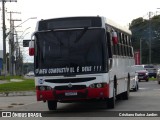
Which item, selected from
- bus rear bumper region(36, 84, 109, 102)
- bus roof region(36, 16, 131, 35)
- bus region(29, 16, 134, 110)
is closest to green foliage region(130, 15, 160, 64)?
bus roof region(36, 16, 131, 35)

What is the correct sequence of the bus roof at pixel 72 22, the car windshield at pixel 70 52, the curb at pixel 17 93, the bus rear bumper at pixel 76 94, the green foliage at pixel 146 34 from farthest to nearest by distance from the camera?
1. the green foliage at pixel 146 34
2. the curb at pixel 17 93
3. the bus roof at pixel 72 22
4. the car windshield at pixel 70 52
5. the bus rear bumper at pixel 76 94

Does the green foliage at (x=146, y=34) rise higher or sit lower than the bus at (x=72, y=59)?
higher

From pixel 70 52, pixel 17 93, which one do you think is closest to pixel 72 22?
pixel 70 52

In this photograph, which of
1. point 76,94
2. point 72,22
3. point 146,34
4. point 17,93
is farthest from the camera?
point 146,34

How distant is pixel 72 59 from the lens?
17.0 m

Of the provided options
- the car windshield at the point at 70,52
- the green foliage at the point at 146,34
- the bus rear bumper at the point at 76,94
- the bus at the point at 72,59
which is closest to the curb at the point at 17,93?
the bus at the point at 72,59

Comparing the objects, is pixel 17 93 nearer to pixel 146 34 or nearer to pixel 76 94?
pixel 76 94

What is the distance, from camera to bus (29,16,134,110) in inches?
663

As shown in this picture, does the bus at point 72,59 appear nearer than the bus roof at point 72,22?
Yes

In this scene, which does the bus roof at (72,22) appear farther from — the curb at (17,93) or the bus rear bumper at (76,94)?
the curb at (17,93)

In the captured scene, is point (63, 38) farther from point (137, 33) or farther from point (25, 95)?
point (137, 33)

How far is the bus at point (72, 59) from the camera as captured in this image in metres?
16.8

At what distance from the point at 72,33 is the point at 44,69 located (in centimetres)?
151

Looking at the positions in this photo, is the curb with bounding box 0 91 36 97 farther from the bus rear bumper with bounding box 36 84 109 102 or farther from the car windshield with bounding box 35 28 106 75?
the bus rear bumper with bounding box 36 84 109 102
